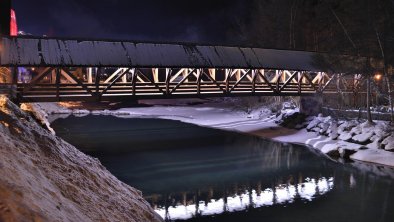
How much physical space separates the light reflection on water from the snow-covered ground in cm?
517

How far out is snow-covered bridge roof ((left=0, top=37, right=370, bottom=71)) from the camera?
711 inches

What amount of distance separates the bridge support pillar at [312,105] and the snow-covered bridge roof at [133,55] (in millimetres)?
2202

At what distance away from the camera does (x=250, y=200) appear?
1221cm

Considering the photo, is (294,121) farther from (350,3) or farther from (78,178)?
(78,178)

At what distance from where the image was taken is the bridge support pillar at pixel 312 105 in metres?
26.7

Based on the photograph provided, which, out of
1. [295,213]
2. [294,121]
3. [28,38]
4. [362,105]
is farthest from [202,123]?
[295,213]

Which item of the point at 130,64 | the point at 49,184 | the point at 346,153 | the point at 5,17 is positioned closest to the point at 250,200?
the point at 49,184

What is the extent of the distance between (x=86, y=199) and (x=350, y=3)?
A: 887 inches

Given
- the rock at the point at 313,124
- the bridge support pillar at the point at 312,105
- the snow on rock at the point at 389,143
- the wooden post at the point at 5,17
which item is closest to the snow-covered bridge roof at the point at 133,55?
the bridge support pillar at the point at 312,105

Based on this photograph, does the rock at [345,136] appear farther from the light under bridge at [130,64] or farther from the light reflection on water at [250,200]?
the light reflection on water at [250,200]

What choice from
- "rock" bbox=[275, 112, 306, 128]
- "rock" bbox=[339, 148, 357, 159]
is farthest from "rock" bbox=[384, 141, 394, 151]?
"rock" bbox=[275, 112, 306, 128]

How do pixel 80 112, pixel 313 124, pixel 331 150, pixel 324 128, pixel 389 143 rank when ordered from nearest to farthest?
1. pixel 389 143
2. pixel 331 150
3. pixel 324 128
4. pixel 313 124
5. pixel 80 112

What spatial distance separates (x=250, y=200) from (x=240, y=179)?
2.66 metres

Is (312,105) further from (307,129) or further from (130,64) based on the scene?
(130,64)
